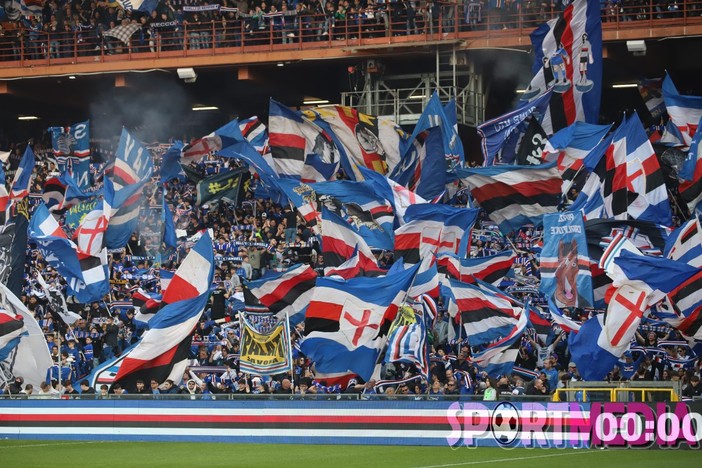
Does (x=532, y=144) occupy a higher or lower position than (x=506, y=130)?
lower

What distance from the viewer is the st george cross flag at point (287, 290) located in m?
27.2

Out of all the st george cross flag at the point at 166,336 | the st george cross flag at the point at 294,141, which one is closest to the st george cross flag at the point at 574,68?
the st george cross flag at the point at 294,141

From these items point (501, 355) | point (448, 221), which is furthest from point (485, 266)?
point (501, 355)

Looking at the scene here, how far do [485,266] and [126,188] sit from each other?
1024cm

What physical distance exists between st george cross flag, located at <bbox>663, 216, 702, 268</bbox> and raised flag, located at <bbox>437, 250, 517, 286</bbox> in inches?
148

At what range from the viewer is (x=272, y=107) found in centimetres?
3462

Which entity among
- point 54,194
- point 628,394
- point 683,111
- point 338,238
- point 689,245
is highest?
point 683,111

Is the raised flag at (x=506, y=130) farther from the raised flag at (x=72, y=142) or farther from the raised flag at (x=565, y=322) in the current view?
the raised flag at (x=72, y=142)

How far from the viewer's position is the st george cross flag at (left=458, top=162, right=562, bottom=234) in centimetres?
2870

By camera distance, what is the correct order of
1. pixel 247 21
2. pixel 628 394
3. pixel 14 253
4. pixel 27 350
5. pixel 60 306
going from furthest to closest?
pixel 247 21 → pixel 60 306 → pixel 14 253 → pixel 27 350 → pixel 628 394

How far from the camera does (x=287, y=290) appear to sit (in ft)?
89.4

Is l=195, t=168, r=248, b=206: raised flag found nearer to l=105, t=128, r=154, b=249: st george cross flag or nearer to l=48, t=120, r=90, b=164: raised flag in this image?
l=105, t=128, r=154, b=249: st george cross flag

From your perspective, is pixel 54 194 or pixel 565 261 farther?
pixel 54 194

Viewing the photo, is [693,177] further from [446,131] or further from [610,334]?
[610,334]
